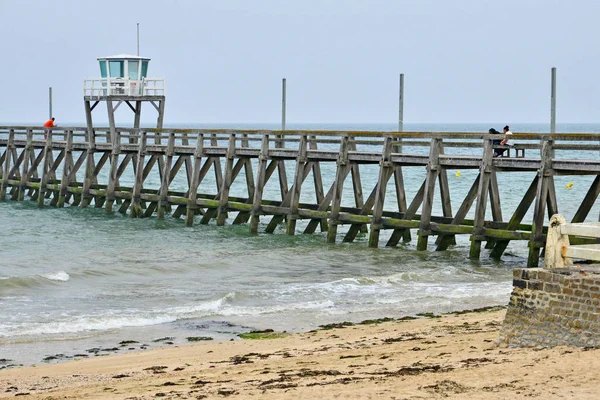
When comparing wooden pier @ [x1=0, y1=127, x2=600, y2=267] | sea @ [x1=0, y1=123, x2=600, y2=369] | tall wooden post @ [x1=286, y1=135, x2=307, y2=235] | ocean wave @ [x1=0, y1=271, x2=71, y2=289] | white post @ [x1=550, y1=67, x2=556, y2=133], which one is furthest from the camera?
white post @ [x1=550, y1=67, x2=556, y2=133]

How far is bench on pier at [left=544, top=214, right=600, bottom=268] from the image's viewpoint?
10656 mm

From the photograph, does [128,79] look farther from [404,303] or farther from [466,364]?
[466,364]

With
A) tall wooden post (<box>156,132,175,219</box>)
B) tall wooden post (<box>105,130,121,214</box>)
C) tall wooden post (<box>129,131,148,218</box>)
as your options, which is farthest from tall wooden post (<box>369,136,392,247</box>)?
tall wooden post (<box>105,130,121,214</box>)

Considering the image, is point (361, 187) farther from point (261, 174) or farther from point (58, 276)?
point (58, 276)

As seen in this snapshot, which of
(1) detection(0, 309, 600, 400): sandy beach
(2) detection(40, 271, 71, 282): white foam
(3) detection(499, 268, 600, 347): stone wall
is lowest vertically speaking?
(2) detection(40, 271, 71, 282): white foam

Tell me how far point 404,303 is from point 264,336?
3368mm

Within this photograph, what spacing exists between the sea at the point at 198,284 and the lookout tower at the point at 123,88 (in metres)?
5.77

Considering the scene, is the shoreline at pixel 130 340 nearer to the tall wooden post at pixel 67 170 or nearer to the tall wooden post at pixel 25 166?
the tall wooden post at pixel 67 170

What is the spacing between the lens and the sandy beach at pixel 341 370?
8.92 m

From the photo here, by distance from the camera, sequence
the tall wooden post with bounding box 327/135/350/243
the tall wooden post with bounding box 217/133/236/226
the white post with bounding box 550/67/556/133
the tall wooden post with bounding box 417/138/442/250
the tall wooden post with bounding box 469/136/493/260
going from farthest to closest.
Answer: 1. the tall wooden post with bounding box 217/133/236/226
2. the white post with bounding box 550/67/556/133
3. the tall wooden post with bounding box 327/135/350/243
4. the tall wooden post with bounding box 417/138/442/250
5. the tall wooden post with bounding box 469/136/493/260

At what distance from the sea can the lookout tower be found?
5774 millimetres

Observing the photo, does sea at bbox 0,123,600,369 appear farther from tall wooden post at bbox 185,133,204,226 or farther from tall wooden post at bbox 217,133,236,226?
tall wooden post at bbox 185,133,204,226

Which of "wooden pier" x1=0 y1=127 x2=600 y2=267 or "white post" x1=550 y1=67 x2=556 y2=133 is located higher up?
"white post" x1=550 y1=67 x2=556 y2=133

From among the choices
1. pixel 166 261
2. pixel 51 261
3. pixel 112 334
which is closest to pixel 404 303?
pixel 112 334
